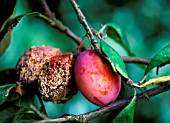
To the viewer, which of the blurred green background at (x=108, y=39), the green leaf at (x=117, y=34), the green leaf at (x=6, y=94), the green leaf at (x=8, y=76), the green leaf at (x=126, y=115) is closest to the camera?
the green leaf at (x=126, y=115)

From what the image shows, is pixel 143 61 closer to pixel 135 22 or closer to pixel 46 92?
pixel 46 92

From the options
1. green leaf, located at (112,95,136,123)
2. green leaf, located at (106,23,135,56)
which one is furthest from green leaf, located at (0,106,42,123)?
green leaf, located at (106,23,135,56)

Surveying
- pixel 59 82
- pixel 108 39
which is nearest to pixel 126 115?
pixel 59 82

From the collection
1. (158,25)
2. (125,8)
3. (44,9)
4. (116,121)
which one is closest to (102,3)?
(125,8)

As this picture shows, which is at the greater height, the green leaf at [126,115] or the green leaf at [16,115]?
the green leaf at [16,115]

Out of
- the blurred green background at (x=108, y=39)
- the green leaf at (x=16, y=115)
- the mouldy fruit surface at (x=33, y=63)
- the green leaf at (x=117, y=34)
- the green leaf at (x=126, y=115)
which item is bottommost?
the green leaf at (x=126, y=115)

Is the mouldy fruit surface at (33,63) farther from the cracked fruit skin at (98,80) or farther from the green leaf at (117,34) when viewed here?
the green leaf at (117,34)

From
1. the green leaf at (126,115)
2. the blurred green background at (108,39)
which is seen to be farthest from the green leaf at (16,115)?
the blurred green background at (108,39)
